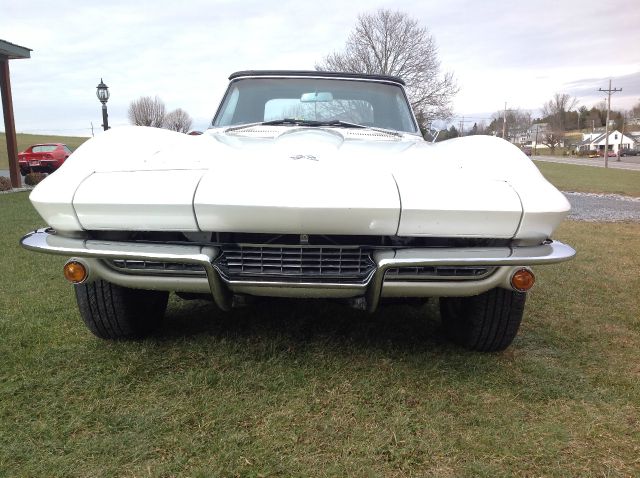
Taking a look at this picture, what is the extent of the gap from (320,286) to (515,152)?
1.12 metres

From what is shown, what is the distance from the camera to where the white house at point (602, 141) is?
8656 cm

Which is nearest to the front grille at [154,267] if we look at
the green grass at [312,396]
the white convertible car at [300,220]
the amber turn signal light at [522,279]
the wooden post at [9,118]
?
the white convertible car at [300,220]

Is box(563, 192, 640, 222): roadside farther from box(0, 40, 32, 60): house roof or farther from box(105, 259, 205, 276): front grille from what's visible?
box(0, 40, 32, 60): house roof

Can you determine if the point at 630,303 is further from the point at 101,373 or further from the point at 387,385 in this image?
the point at 101,373

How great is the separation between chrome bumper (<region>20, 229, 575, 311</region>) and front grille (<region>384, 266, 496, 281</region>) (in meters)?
0.02

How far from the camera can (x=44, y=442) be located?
1.78 meters

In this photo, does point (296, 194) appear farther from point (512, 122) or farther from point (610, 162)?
point (512, 122)

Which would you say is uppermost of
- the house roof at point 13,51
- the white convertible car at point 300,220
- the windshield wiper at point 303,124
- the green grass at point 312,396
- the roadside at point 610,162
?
the house roof at point 13,51

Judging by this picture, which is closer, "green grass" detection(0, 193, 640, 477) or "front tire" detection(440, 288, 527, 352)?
"green grass" detection(0, 193, 640, 477)

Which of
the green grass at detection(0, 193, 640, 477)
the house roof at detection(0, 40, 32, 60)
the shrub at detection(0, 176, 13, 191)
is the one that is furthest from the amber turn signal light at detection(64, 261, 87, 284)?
the shrub at detection(0, 176, 13, 191)

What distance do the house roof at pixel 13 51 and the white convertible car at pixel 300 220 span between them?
12.6 metres

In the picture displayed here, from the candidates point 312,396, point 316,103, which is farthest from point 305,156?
point 316,103

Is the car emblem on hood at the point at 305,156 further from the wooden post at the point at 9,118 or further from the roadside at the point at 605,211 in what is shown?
the wooden post at the point at 9,118

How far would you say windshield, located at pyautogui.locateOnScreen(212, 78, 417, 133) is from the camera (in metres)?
3.47
